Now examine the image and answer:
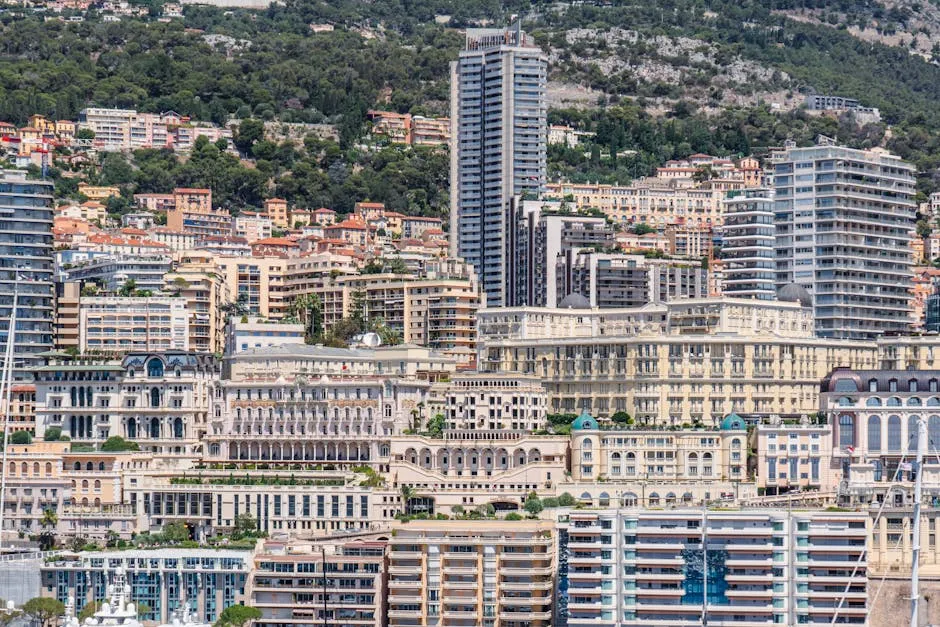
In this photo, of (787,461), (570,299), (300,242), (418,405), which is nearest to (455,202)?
(300,242)

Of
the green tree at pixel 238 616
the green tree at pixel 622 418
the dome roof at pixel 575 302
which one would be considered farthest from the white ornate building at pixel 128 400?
the green tree at pixel 238 616

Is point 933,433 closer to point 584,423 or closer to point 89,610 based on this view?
point 584,423

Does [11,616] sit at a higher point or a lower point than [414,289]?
lower

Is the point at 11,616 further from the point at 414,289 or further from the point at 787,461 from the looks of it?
the point at 414,289

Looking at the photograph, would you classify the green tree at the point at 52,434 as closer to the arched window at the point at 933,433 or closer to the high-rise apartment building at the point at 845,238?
the arched window at the point at 933,433

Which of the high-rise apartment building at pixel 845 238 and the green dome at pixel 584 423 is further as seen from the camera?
the high-rise apartment building at pixel 845 238

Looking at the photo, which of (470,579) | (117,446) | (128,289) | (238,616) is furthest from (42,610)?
(128,289)
